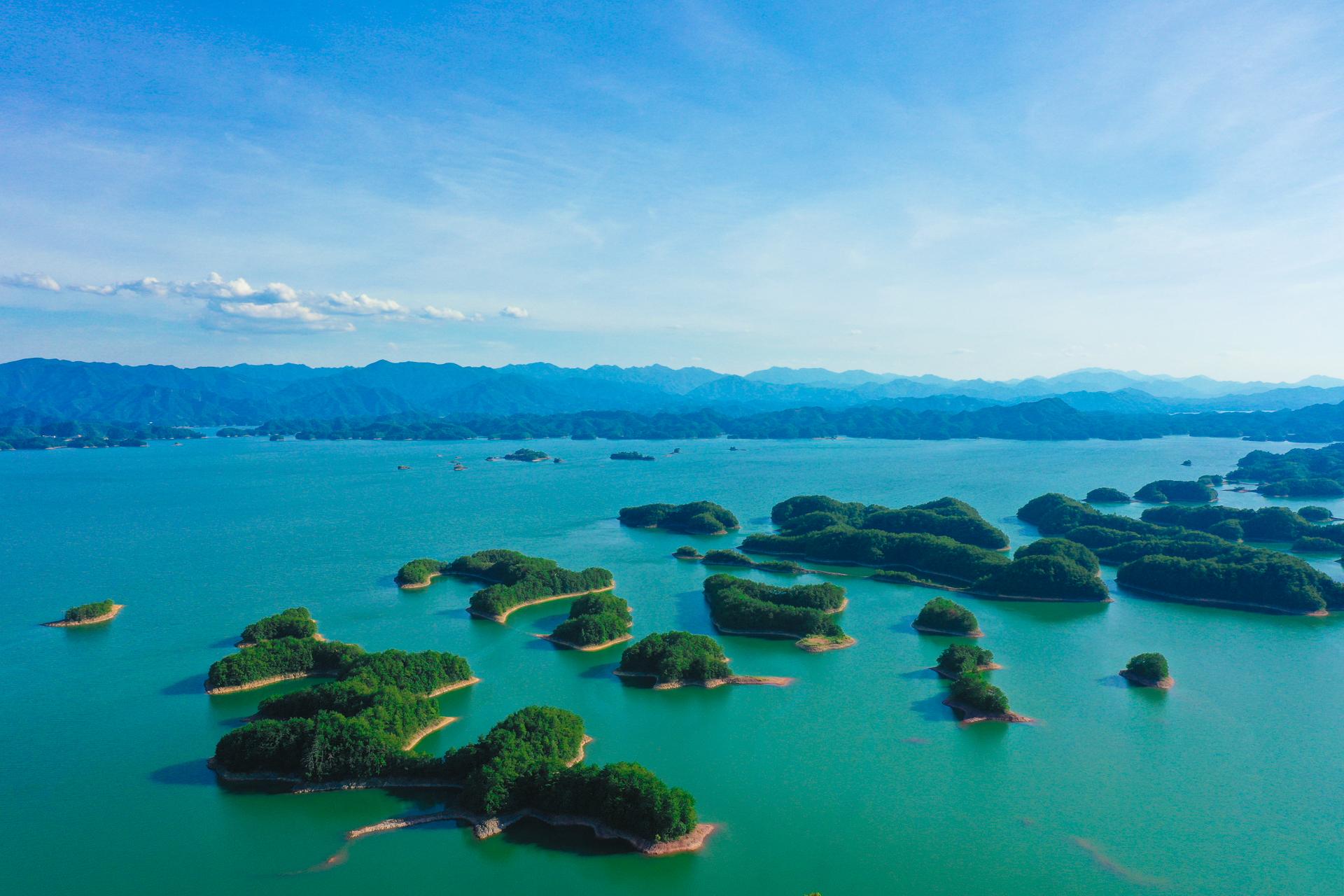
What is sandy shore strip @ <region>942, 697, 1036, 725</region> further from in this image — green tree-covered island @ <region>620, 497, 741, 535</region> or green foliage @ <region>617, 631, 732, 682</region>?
green tree-covered island @ <region>620, 497, 741, 535</region>

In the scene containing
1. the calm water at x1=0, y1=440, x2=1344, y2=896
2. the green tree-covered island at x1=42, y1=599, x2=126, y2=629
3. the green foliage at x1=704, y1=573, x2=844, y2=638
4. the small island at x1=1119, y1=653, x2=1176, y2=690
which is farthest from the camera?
the green tree-covered island at x1=42, y1=599, x2=126, y2=629

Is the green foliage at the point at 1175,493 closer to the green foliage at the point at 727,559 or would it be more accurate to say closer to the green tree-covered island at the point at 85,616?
the green foliage at the point at 727,559

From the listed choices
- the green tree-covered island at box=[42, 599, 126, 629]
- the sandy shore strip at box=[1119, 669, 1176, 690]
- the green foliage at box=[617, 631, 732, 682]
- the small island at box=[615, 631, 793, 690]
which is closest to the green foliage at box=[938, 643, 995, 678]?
the sandy shore strip at box=[1119, 669, 1176, 690]

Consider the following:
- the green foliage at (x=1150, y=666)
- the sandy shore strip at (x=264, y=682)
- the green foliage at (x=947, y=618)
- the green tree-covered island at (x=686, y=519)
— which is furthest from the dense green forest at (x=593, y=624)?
the green tree-covered island at (x=686, y=519)

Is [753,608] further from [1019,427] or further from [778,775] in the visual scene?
[1019,427]

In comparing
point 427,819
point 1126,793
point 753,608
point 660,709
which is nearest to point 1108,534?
point 753,608

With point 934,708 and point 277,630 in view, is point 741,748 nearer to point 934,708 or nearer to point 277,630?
point 934,708

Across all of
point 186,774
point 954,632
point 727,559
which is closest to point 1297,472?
point 727,559
